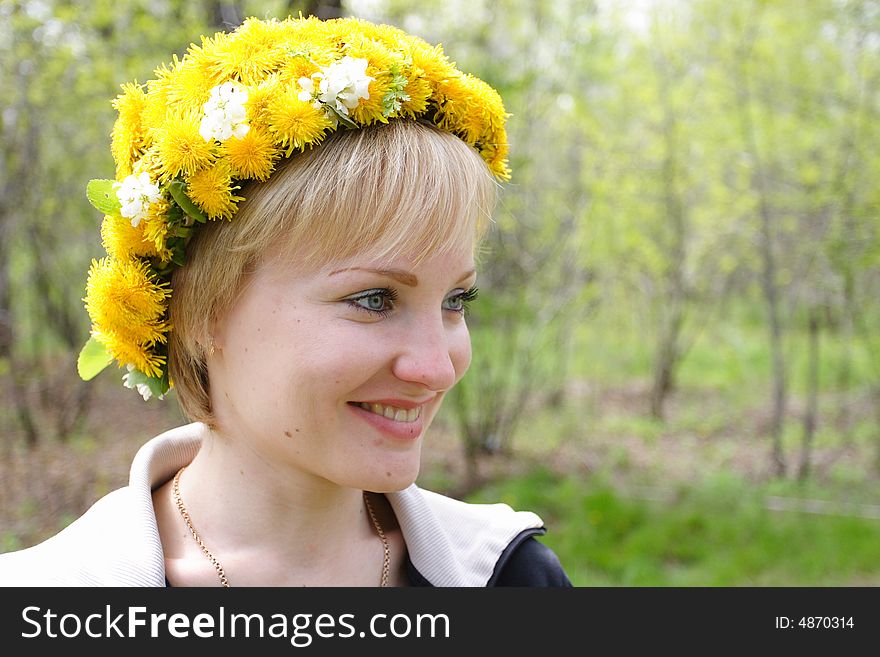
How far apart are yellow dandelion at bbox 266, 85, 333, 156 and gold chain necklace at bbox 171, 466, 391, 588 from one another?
79cm

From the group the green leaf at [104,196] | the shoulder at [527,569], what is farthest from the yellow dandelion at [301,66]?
the shoulder at [527,569]

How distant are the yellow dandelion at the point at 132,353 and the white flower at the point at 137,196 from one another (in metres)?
0.25

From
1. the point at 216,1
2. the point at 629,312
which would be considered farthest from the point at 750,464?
the point at 216,1

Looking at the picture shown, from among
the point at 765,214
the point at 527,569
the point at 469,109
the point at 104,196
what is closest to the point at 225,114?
the point at 104,196

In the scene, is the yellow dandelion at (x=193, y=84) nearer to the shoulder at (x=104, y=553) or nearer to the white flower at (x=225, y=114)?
the white flower at (x=225, y=114)

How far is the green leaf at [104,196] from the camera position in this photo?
61.3 inches

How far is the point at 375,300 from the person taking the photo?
55.2 inches

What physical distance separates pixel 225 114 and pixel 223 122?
0.02 metres

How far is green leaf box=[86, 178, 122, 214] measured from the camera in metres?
1.56

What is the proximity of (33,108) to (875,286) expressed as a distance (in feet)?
23.1

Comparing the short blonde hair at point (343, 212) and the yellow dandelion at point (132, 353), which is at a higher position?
the short blonde hair at point (343, 212)

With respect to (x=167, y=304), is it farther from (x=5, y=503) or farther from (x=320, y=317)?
(x=5, y=503)

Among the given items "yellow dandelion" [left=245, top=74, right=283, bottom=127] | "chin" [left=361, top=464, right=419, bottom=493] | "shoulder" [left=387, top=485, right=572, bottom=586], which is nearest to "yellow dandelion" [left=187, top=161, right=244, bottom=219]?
"yellow dandelion" [left=245, top=74, right=283, bottom=127]

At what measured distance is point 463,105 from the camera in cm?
160
